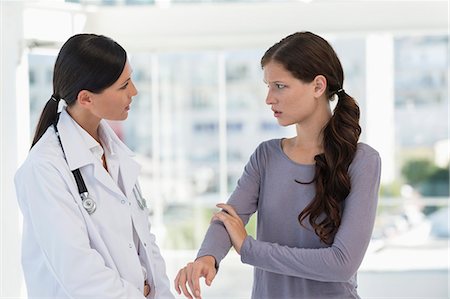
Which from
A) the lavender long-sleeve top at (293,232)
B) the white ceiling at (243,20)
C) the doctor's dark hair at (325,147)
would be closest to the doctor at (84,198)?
the lavender long-sleeve top at (293,232)

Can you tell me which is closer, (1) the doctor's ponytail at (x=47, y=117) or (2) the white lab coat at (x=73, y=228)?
(2) the white lab coat at (x=73, y=228)

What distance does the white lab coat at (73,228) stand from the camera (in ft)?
5.82

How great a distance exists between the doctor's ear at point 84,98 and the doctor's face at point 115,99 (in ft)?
0.03

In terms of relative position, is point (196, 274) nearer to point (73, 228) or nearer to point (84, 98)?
point (73, 228)

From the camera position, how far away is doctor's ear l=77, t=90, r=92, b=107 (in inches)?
75.4

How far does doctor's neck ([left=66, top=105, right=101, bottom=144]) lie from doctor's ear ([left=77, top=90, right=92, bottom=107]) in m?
0.03

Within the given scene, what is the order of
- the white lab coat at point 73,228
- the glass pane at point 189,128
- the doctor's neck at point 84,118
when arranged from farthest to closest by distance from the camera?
the glass pane at point 189,128
the doctor's neck at point 84,118
the white lab coat at point 73,228

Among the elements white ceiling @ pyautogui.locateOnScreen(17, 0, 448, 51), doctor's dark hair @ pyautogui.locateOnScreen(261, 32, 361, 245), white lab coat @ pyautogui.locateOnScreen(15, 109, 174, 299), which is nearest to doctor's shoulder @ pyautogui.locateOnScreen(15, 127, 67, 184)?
white lab coat @ pyautogui.locateOnScreen(15, 109, 174, 299)

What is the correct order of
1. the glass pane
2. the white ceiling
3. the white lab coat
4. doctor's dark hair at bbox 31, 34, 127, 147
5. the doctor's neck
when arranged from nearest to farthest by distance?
the white lab coat < doctor's dark hair at bbox 31, 34, 127, 147 < the doctor's neck < the white ceiling < the glass pane

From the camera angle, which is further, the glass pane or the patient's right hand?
the glass pane

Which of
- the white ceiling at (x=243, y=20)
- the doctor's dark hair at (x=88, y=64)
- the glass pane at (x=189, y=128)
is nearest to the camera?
the doctor's dark hair at (x=88, y=64)

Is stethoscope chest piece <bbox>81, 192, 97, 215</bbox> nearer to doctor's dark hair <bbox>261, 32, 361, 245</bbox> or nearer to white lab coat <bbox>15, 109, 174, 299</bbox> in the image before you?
white lab coat <bbox>15, 109, 174, 299</bbox>

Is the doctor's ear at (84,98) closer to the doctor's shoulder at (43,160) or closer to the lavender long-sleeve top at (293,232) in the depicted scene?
the doctor's shoulder at (43,160)

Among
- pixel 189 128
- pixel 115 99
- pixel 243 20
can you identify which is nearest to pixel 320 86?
pixel 115 99
